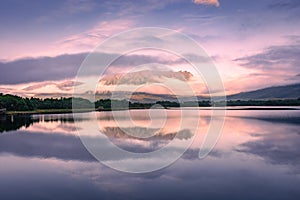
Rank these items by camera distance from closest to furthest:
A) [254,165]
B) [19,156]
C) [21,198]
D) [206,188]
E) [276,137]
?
[21,198], [206,188], [254,165], [19,156], [276,137]

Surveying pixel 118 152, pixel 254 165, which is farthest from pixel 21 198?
pixel 254 165

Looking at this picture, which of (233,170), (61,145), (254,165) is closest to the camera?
(233,170)

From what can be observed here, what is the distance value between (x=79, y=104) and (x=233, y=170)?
13052cm

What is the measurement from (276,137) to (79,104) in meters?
123

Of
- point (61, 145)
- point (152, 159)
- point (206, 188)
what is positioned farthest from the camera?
point (61, 145)

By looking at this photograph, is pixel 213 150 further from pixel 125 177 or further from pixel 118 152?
pixel 125 177

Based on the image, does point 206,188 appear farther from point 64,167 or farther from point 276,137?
point 276,137

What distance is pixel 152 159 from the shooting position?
14523 mm

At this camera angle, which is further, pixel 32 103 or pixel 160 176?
pixel 32 103

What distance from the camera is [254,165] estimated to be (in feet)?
43.6

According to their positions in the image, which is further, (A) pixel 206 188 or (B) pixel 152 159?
(B) pixel 152 159

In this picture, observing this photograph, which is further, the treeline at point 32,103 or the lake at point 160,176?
the treeline at point 32,103

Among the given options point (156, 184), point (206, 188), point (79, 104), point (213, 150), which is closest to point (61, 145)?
point (213, 150)

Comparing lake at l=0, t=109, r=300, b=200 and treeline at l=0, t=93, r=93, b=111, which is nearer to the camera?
lake at l=0, t=109, r=300, b=200
